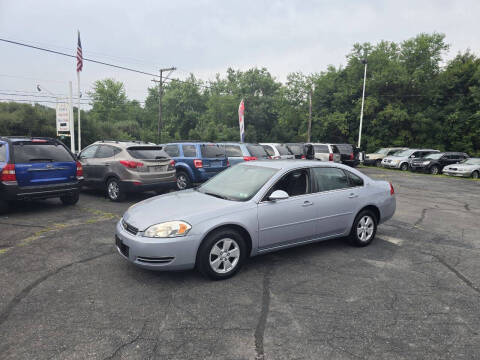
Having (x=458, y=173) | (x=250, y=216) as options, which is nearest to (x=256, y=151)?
(x=250, y=216)

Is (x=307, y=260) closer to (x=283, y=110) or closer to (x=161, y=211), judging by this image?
(x=161, y=211)

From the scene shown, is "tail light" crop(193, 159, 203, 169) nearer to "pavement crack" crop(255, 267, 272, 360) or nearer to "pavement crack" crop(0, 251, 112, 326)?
"pavement crack" crop(0, 251, 112, 326)

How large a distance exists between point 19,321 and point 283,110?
146 feet

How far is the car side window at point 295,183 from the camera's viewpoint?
4.67 metres

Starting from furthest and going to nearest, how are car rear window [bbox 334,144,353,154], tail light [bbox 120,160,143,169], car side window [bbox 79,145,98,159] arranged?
car rear window [bbox 334,144,353,154] < car side window [bbox 79,145,98,159] < tail light [bbox 120,160,143,169]

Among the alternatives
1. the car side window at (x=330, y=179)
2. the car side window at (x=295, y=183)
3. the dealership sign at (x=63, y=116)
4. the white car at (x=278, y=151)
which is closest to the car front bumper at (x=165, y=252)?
the car side window at (x=295, y=183)

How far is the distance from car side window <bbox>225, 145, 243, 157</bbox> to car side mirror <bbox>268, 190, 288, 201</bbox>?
6.95m

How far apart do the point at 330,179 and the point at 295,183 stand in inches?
28.0

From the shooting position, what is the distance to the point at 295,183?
484 cm

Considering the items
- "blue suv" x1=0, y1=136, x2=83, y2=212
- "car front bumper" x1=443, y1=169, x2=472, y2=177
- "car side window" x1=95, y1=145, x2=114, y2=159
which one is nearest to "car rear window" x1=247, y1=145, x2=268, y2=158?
"car side window" x1=95, y1=145, x2=114, y2=159

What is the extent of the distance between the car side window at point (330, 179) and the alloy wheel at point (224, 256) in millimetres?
1698

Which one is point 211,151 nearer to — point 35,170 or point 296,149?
point 35,170

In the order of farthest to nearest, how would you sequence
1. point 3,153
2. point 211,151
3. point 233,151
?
point 233,151, point 211,151, point 3,153

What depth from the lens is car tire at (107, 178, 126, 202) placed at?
28.6ft
